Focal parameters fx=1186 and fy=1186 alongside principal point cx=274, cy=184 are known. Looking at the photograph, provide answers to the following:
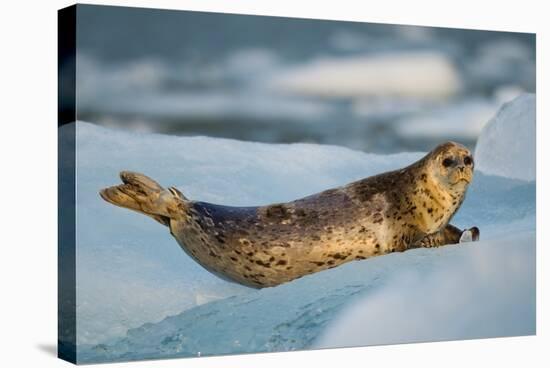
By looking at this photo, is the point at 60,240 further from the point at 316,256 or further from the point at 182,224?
the point at 316,256

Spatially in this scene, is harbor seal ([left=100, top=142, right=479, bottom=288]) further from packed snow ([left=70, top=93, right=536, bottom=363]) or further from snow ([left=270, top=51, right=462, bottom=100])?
snow ([left=270, top=51, right=462, bottom=100])

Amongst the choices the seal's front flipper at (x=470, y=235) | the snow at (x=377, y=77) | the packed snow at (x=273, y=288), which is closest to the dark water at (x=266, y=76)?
the snow at (x=377, y=77)

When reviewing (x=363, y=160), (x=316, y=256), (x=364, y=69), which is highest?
(x=364, y=69)

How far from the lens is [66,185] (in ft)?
29.8

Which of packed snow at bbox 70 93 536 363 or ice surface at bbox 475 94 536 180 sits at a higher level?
ice surface at bbox 475 94 536 180

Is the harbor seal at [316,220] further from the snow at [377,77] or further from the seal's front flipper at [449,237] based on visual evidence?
the snow at [377,77]

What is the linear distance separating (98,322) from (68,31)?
2236 mm

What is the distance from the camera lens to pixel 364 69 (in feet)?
33.7

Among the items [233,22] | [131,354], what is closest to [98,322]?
[131,354]

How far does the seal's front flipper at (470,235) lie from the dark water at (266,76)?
2.50 ft

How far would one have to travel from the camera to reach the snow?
998 cm

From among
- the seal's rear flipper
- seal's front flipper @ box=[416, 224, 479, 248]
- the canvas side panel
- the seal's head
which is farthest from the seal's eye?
the canvas side panel

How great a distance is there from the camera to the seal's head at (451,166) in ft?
33.9

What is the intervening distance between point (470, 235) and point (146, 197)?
303cm
